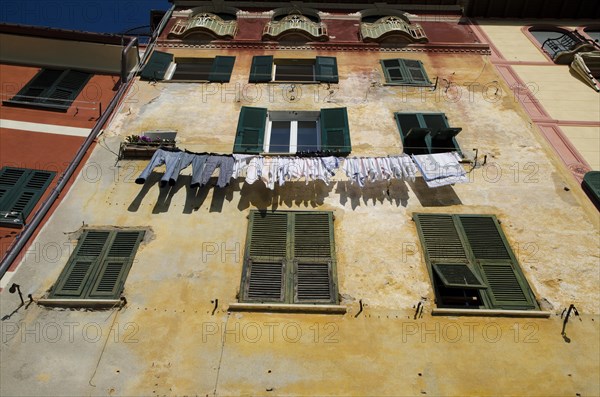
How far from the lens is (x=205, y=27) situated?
1486 centimetres

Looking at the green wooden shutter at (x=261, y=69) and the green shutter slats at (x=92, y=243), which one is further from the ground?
the green wooden shutter at (x=261, y=69)

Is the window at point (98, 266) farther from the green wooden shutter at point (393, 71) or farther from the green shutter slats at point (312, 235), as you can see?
the green wooden shutter at point (393, 71)

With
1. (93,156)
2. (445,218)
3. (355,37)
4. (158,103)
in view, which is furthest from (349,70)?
(93,156)

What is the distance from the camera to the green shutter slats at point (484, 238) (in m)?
8.61

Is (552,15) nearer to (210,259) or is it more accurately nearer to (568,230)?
(568,230)

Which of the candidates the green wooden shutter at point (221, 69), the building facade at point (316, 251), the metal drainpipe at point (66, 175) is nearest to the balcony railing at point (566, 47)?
the building facade at point (316, 251)

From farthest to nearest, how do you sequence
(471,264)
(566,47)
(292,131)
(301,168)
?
(566,47) → (292,131) → (301,168) → (471,264)

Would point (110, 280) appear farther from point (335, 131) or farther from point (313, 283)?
point (335, 131)

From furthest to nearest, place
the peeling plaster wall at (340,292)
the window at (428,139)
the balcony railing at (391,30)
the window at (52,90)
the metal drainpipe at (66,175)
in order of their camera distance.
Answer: the balcony railing at (391,30) → the window at (52,90) → the window at (428,139) → the metal drainpipe at (66,175) → the peeling plaster wall at (340,292)

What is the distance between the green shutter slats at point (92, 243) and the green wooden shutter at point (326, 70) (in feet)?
22.1

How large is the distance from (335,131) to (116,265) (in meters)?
5.30

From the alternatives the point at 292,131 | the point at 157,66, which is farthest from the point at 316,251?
the point at 157,66

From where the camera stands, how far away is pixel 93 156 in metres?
10.5

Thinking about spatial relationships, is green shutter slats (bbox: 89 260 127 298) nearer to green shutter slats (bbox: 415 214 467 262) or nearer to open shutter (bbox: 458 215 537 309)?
green shutter slats (bbox: 415 214 467 262)
